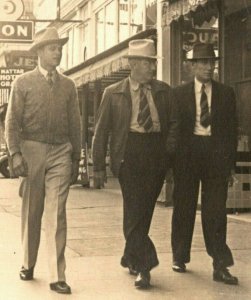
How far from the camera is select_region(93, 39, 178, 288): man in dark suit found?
6.88 metres

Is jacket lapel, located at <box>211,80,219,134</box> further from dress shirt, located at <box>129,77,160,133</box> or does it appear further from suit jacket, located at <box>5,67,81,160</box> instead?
suit jacket, located at <box>5,67,81,160</box>

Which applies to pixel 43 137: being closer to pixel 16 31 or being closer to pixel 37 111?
pixel 37 111

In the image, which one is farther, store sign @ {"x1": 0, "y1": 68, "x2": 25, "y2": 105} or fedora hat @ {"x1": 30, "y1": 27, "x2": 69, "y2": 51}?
store sign @ {"x1": 0, "y1": 68, "x2": 25, "y2": 105}

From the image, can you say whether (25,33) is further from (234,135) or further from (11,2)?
(234,135)

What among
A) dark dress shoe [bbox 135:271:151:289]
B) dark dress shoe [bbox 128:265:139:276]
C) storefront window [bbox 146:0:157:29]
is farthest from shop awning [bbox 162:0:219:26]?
dark dress shoe [bbox 135:271:151:289]

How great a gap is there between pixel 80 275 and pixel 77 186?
42.4ft

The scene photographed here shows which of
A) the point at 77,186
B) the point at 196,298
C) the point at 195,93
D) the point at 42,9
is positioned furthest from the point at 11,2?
the point at 196,298

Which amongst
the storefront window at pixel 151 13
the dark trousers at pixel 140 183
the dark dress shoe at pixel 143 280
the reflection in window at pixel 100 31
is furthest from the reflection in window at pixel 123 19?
the dark dress shoe at pixel 143 280

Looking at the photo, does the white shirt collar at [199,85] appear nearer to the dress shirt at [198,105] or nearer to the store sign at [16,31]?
the dress shirt at [198,105]

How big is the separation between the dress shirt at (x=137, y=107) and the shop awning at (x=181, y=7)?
531 centimetres

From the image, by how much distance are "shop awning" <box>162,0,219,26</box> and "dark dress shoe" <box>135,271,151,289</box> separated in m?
6.27

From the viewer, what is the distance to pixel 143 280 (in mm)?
6691

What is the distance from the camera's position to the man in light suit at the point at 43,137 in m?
6.77

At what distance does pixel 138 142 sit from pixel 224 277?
1.42 metres
